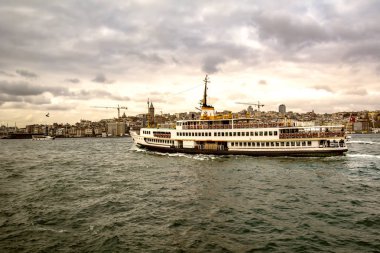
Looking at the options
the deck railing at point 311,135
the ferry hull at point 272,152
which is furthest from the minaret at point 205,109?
the deck railing at point 311,135

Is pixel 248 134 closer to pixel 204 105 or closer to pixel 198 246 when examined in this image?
pixel 204 105

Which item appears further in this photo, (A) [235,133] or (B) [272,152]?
(A) [235,133]

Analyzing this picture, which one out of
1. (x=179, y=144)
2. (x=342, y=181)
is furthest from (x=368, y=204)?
(x=179, y=144)

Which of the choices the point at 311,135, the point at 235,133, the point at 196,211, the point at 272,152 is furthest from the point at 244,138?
the point at 196,211

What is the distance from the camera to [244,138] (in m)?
53.4

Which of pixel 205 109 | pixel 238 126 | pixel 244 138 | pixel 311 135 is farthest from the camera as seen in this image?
pixel 205 109

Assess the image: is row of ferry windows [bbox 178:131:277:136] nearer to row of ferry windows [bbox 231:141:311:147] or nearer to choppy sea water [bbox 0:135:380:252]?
row of ferry windows [bbox 231:141:311:147]

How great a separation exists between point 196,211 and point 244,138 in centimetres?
3265

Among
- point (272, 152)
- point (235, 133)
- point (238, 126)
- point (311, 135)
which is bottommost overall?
point (272, 152)

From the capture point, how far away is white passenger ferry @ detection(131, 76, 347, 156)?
163 feet

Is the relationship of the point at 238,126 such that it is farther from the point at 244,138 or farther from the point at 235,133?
the point at 244,138

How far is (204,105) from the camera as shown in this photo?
63531 millimetres

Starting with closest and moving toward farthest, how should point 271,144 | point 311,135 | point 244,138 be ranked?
point 311,135, point 271,144, point 244,138

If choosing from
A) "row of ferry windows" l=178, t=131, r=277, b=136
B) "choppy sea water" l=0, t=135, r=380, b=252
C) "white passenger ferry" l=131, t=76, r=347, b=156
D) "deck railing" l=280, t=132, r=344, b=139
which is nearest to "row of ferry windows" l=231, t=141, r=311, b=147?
"white passenger ferry" l=131, t=76, r=347, b=156
